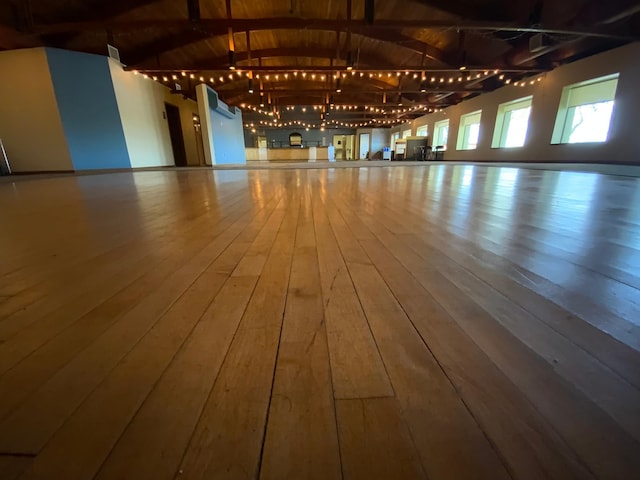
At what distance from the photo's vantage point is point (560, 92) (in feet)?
26.6

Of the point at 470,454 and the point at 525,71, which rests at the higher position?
the point at 525,71

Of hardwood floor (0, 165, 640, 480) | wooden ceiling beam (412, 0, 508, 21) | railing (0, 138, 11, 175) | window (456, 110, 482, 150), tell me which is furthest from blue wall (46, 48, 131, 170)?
window (456, 110, 482, 150)

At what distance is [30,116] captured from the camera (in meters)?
6.71

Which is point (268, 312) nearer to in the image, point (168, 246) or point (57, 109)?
point (168, 246)

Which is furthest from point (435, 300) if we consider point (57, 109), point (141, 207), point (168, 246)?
point (57, 109)

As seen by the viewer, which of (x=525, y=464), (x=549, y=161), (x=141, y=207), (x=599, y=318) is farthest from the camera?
(x=549, y=161)

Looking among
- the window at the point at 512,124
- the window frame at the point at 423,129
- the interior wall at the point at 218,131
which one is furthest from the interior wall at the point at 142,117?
the window frame at the point at 423,129

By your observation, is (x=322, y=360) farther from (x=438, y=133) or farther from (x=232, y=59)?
(x=438, y=133)

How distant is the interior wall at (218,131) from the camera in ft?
33.7

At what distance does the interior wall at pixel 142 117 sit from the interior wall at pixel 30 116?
4.58 feet

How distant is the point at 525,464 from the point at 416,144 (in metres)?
18.6

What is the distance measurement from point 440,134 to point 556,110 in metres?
8.15

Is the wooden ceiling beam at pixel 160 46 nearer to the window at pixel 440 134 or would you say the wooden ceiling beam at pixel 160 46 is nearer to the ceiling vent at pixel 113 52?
the ceiling vent at pixel 113 52

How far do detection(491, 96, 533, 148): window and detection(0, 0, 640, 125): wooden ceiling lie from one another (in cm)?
95
